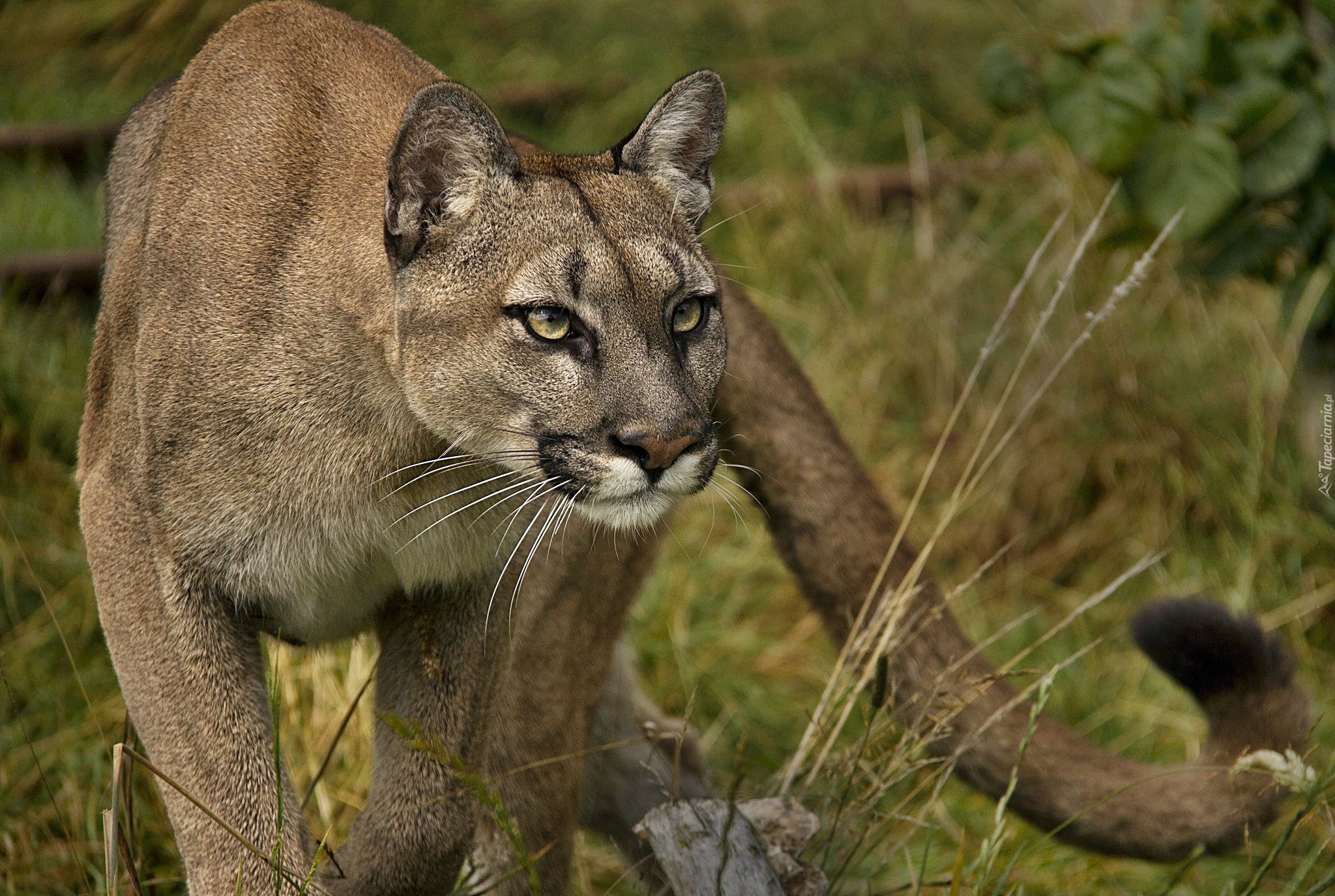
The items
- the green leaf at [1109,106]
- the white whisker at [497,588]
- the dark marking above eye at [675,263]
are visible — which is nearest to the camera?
the dark marking above eye at [675,263]

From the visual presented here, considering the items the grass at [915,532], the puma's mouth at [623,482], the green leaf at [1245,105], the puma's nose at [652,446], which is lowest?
the grass at [915,532]

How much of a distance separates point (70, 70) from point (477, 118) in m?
7.01

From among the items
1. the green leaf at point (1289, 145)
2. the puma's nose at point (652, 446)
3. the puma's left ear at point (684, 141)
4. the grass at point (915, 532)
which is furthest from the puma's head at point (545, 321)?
the green leaf at point (1289, 145)

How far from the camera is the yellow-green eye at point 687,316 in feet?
9.32

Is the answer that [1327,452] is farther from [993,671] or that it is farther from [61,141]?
[61,141]

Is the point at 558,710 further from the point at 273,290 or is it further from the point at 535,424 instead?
the point at 273,290

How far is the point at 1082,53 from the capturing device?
14.8ft

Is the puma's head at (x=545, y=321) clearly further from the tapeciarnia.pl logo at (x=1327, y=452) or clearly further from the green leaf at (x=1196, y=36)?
the tapeciarnia.pl logo at (x=1327, y=452)

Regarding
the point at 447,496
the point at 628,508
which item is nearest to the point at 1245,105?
the point at 628,508

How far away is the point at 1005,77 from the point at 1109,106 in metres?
0.46

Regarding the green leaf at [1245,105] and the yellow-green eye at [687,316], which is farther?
the green leaf at [1245,105]

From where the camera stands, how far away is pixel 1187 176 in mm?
4434

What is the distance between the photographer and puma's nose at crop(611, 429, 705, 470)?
258cm

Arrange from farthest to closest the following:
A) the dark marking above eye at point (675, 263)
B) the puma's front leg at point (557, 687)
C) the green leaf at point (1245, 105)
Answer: the green leaf at point (1245, 105) → the puma's front leg at point (557, 687) → the dark marking above eye at point (675, 263)
